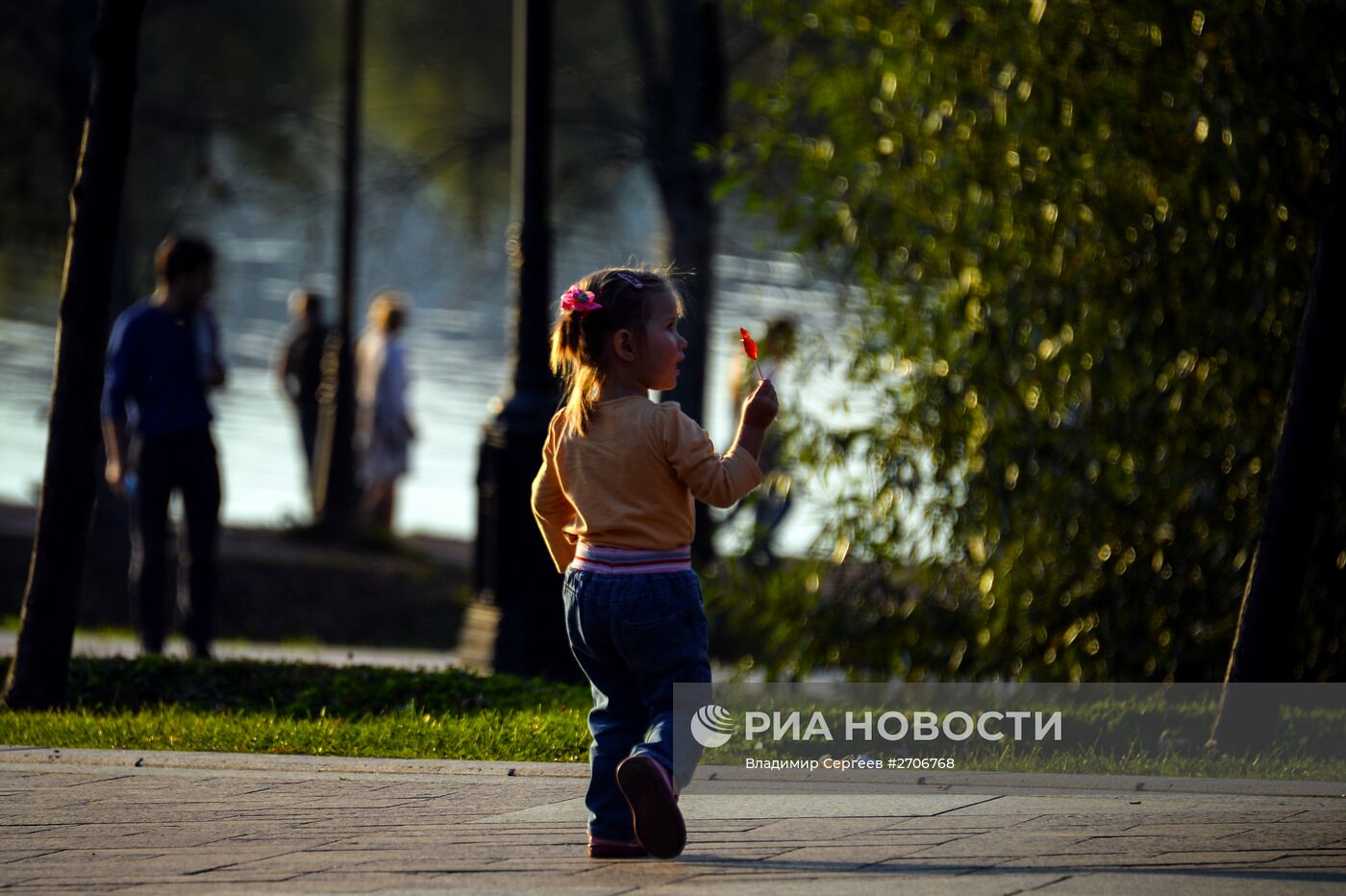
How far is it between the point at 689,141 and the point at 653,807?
1038cm

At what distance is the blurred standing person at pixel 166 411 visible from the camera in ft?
29.7

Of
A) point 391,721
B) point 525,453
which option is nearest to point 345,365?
point 525,453

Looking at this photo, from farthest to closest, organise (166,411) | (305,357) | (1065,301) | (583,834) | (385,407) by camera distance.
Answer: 1. (305,357)
2. (385,407)
3. (166,411)
4. (1065,301)
5. (583,834)

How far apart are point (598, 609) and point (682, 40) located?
1053cm

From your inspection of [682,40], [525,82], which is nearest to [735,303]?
[682,40]

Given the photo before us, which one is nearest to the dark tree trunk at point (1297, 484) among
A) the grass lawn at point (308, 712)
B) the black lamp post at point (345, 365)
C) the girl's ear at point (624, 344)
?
the grass lawn at point (308, 712)

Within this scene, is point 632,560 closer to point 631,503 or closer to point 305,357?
point 631,503

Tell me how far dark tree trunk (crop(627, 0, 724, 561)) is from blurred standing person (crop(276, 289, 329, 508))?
502cm

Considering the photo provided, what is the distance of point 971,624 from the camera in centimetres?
940

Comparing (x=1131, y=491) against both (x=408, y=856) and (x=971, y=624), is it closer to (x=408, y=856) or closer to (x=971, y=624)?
(x=971, y=624)

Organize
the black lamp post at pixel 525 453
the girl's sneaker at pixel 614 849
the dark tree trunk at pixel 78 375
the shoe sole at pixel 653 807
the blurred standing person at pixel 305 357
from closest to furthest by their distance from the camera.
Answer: the shoe sole at pixel 653 807
the girl's sneaker at pixel 614 849
the dark tree trunk at pixel 78 375
the black lamp post at pixel 525 453
the blurred standing person at pixel 305 357

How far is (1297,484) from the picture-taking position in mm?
6465

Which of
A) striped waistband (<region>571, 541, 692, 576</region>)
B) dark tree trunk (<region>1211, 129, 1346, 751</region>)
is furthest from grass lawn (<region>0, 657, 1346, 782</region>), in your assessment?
striped waistband (<region>571, 541, 692, 576</region>)

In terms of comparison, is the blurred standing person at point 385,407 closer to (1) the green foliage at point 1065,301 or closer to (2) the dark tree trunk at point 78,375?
(1) the green foliage at point 1065,301
